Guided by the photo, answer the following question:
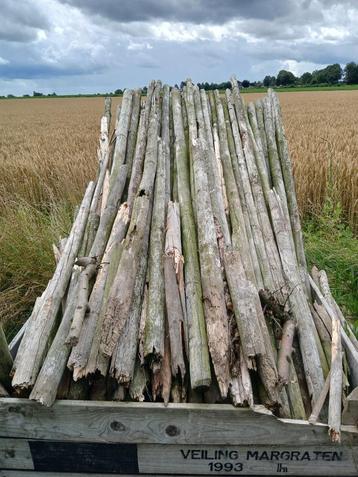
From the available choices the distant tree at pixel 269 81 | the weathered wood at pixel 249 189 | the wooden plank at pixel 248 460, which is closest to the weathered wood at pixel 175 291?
the wooden plank at pixel 248 460

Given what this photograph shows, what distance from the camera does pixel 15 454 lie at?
2.01 metres

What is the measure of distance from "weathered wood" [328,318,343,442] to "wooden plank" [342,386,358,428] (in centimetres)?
3

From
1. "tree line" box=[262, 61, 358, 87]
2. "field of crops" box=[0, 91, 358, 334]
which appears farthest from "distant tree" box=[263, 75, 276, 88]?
"field of crops" box=[0, 91, 358, 334]

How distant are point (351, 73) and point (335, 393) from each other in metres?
84.9

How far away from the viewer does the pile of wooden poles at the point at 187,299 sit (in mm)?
1896

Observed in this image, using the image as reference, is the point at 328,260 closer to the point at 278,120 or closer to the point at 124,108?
the point at 278,120

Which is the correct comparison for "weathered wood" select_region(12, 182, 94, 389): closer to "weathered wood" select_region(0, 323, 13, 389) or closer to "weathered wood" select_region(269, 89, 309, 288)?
"weathered wood" select_region(0, 323, 13, 389)

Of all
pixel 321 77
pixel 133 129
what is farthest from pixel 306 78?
pixel 133 129

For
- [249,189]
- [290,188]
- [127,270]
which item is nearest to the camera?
[127,270]

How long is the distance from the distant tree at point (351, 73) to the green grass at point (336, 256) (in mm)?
79813

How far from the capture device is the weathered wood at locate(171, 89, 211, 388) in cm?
186

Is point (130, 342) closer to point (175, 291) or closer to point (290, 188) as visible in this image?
point (175, 291)

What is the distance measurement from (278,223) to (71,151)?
774 cm

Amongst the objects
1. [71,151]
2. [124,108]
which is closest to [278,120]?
[124,108]
